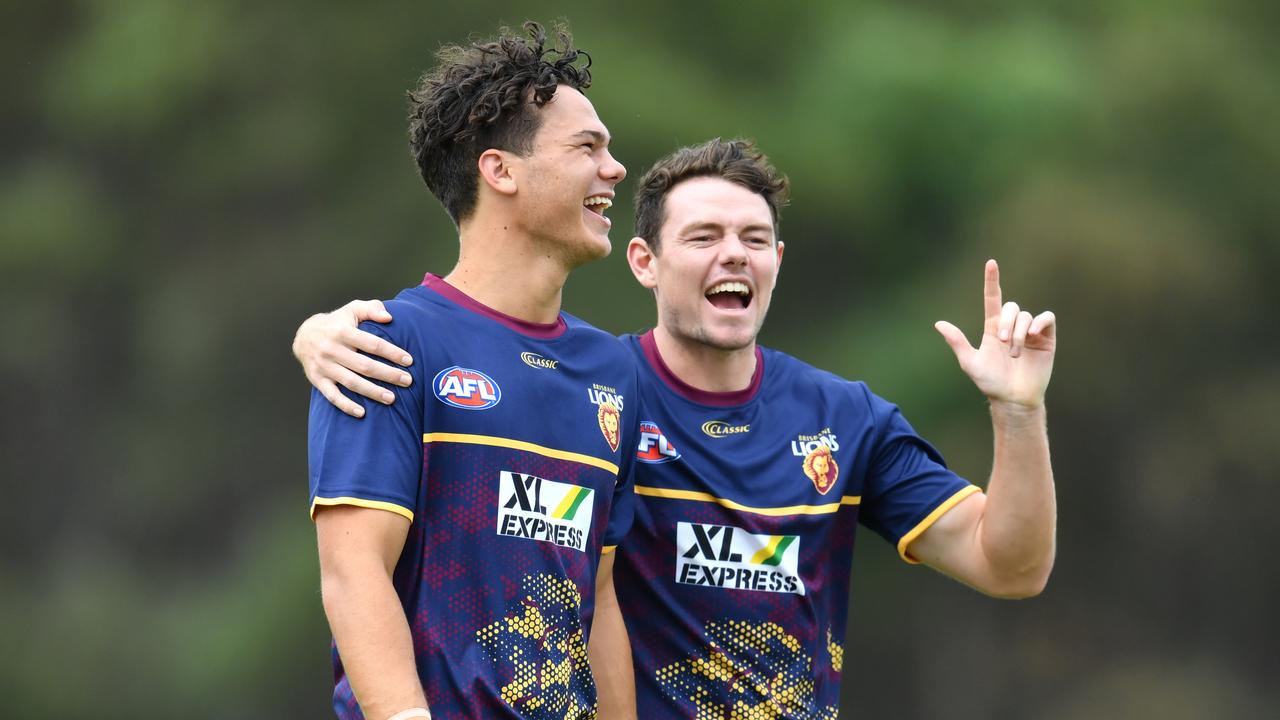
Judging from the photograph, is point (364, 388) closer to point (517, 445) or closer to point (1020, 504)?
point (517, 445)

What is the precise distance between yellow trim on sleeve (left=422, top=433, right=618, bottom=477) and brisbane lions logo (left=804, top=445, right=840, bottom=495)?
2.53 ft

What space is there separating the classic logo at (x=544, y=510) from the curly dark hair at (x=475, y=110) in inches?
25.0

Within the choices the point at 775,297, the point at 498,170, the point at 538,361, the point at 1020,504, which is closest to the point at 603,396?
the point at 538,361

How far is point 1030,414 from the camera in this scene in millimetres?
3580

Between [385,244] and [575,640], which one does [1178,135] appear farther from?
[575,640]

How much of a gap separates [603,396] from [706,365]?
0.68m

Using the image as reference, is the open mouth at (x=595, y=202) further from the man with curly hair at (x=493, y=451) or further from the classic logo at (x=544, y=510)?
the classic logo at (x=544, y=510)

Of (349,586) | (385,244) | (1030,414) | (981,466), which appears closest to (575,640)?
→ (349,586)

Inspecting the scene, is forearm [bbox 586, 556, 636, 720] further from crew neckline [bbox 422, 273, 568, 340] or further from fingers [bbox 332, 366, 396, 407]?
fingers [bbox 332, 366, 396, 407]

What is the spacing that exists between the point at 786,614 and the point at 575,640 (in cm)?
74

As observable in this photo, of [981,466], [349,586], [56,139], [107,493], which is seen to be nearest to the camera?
[349,586]

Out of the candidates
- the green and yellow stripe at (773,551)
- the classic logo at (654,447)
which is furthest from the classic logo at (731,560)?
the classic logo at (654,447)

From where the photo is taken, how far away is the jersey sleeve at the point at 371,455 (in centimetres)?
289

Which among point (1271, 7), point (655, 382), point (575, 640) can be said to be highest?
point (1271, 7)
